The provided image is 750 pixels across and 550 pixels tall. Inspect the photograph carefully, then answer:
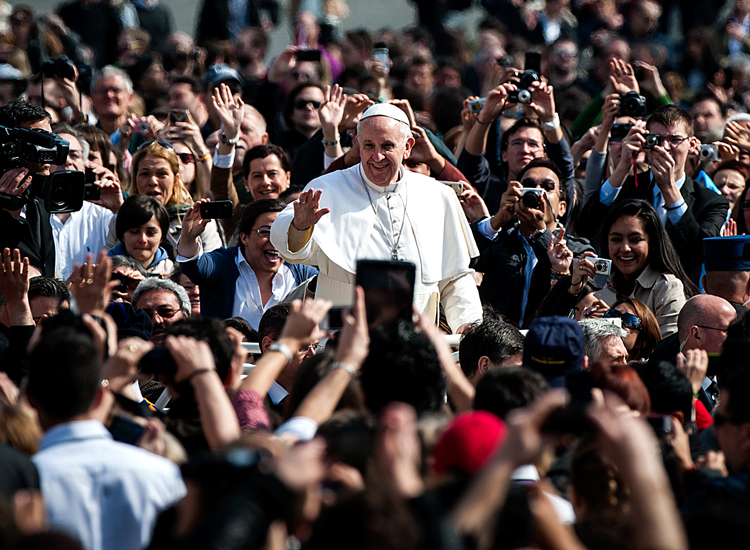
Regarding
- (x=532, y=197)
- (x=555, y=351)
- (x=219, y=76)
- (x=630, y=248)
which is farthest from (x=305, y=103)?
(x=555, y=351)

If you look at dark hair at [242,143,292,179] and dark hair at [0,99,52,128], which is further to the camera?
dark hair at [242,143,292,179]

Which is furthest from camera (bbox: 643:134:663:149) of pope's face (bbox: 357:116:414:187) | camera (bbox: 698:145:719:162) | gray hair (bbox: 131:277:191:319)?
gray hair (bbox: 131:277:191:319)

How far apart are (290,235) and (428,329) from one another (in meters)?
1.85

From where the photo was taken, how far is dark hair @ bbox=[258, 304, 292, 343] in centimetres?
549

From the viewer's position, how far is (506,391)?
3.48 metres

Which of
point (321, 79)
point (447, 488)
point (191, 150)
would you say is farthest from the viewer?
point (321, 79)

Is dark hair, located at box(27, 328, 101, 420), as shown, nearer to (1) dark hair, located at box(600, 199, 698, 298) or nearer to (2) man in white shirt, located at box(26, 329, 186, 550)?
(2) man in white shirt, located at box(26, 329, 186, 550)

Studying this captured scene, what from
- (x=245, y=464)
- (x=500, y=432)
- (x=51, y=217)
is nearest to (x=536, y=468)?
(x=500, y=432)

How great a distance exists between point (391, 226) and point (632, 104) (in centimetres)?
248

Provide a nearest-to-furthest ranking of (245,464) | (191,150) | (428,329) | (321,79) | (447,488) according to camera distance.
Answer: (245,464)
(447,488)
(428,329)
(191,150)
(321,79)

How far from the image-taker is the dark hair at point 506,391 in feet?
11.3

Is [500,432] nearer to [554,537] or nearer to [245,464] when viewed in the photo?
[554,537]

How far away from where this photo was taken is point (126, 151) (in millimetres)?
8656

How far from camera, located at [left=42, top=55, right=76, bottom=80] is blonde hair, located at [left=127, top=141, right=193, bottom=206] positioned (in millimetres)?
1331
